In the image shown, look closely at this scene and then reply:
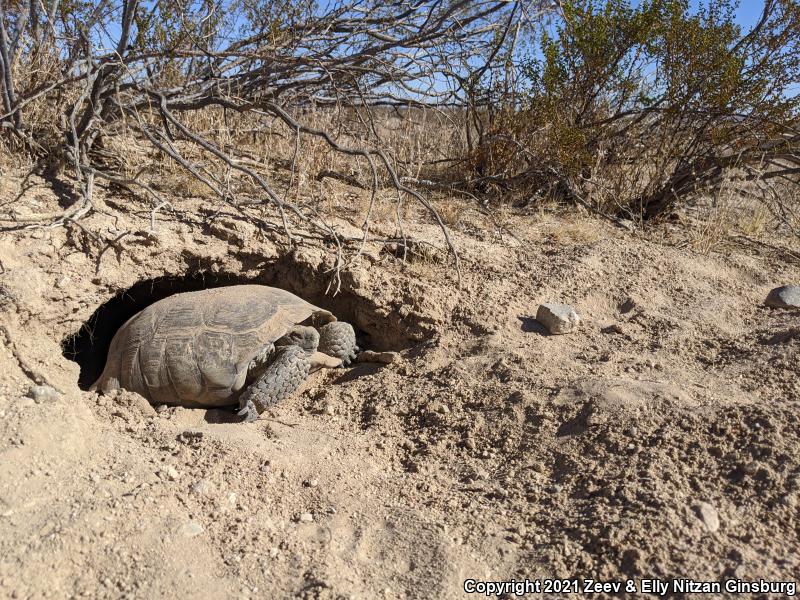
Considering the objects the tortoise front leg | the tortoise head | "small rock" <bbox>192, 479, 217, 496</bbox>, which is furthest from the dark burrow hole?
"small rock" <bbox>192, 479, 217, 496</bbox>

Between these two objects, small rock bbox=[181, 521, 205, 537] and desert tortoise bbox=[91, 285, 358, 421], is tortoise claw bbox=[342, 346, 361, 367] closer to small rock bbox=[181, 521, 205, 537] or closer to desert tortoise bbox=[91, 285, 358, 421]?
desert tortoise bbox=[91, 285, 358, 421]

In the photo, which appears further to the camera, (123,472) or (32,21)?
(32,21)

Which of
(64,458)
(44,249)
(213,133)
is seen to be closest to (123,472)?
(64,458)

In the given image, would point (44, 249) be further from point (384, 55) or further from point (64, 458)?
point (384, 55)

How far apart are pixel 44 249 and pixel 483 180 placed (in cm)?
422

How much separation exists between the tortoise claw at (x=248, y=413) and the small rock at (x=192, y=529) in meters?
1.39

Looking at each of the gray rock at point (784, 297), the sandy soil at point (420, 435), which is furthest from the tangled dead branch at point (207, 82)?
the gray rock at point (784, 297)

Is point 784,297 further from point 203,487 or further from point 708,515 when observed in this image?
point 203,487

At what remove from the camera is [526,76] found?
22.5ft

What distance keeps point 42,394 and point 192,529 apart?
1.58m

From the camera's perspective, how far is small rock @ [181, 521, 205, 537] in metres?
2.86

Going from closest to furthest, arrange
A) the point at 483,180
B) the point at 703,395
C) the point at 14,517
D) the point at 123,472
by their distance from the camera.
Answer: the point at 14,517 < the point at 123,472 < the point at 703,395 < the point at 483,180

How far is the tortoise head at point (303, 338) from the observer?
475 cm

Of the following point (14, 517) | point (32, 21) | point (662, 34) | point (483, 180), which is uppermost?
point (662, 34)
